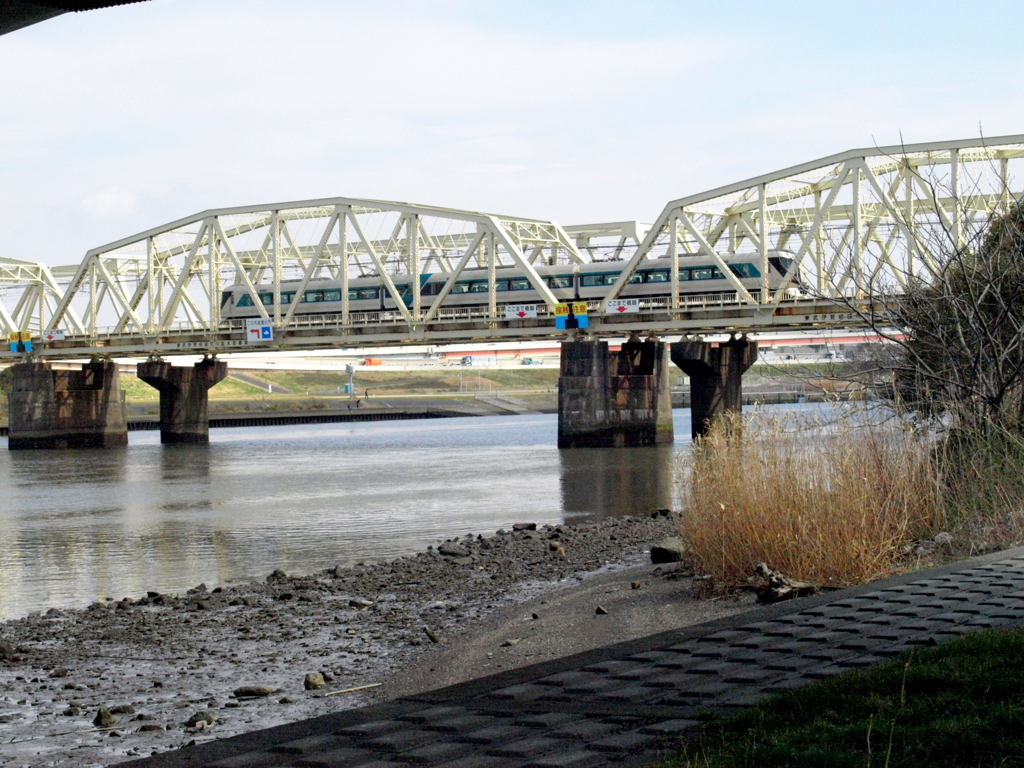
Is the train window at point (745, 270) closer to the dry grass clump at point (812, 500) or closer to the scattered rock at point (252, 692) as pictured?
the dry grass clump at point (812, 500)

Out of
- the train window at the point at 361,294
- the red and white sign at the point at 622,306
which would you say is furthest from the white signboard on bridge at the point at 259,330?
the red and white sign at the point at 622,306

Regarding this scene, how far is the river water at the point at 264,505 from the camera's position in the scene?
23812mm

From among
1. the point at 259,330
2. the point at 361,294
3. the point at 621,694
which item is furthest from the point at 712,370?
the point at 621,694

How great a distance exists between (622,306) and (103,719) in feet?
192

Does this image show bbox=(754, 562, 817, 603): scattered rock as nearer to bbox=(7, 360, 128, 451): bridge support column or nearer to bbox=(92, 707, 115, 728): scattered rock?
bbox=(92, 707, 115, 728): scattered rock

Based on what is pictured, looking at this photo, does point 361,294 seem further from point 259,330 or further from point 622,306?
point 622,306

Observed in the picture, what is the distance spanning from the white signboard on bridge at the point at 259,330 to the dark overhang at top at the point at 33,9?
7424 centimetres

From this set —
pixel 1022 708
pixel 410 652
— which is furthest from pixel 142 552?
pixel 1022 708

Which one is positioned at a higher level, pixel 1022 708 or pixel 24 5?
pixel 24 5

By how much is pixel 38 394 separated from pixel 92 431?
4884 millimetres

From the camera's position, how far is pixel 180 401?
9206 cm

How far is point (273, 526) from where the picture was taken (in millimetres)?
31828

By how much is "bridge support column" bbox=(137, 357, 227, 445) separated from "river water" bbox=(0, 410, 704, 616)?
1455 centimetres

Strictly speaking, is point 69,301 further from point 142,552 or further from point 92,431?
point 142,552
